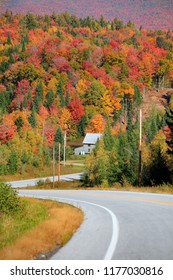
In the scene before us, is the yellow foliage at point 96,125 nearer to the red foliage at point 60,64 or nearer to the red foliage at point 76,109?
the red foliage at point 76,109

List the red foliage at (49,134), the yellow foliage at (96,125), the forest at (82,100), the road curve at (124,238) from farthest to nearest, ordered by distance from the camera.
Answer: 1. the yellow foliage at (96,125)
2. the red foliage at (49,134)
3. the forest at (82,100)
4. the road curve at (124,238)

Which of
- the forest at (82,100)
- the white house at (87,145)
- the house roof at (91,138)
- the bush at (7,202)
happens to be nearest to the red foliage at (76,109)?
the forest at (82,100)

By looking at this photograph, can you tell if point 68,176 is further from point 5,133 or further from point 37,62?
point 37,62

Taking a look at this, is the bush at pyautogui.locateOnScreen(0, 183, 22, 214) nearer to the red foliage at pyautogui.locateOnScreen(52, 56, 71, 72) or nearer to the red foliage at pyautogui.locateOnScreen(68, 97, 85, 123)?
the red foliage at pyautogui.locateOnScreen(68, 97, 85, 123)

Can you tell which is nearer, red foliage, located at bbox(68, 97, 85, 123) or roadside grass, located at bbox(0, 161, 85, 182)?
roadside grass, located at bbox(0, 161, 85, 182)

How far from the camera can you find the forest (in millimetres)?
72500

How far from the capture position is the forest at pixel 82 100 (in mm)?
72500

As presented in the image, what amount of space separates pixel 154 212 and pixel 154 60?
166 metres

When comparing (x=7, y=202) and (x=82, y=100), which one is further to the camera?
(x=82, y=100)

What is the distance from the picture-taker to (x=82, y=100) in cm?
14225

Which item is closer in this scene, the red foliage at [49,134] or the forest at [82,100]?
the forest at [82,100]

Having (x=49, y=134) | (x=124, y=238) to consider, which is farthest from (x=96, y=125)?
(x=124, y=238)

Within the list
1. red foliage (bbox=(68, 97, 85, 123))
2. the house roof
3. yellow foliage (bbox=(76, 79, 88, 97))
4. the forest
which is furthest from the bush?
yellow foliage (bbox=(76, 79, 88, 97))

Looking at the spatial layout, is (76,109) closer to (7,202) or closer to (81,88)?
(81,88)
